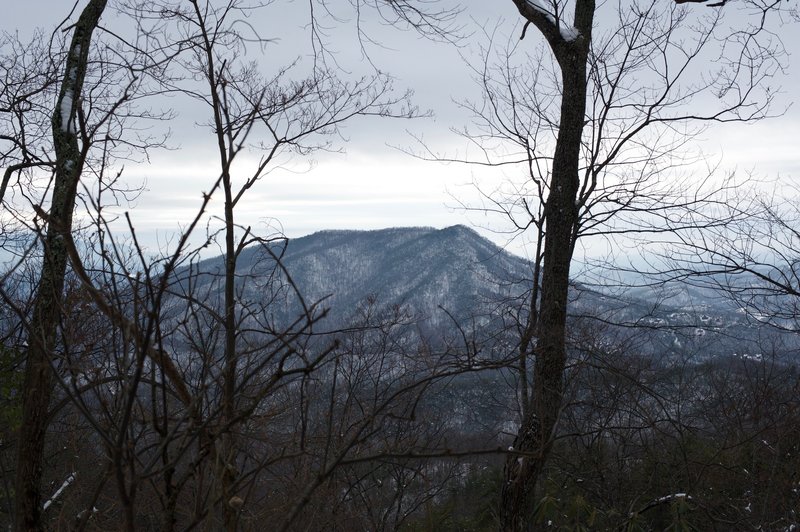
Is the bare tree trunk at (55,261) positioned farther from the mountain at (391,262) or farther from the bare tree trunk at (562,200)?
the mountain at (391,262)

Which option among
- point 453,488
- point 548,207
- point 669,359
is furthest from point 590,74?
point 453,488

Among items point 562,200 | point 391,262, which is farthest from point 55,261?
point 391,262

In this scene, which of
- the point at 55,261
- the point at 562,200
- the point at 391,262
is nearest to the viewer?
the point at 55,261

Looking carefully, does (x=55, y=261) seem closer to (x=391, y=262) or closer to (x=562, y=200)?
(x=562, y=200)

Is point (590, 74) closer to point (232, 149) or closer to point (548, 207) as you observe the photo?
point (548, 207)

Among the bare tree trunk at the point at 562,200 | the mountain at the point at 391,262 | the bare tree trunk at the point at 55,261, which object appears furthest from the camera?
the mountain at the point at 391,262

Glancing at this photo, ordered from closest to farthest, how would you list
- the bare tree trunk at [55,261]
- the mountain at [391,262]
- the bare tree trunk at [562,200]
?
the bare tree trunk at [55,261]
the bare tree trunk at [562,200]
the mountain at [391,262]

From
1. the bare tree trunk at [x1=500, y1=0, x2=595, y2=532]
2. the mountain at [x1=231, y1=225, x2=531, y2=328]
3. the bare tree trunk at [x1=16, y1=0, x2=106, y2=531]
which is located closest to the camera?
the bare tree trunk at [x1=16, y1=0, x2=106, y2=531]

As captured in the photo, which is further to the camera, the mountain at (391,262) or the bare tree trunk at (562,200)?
the mountain at (391,262)

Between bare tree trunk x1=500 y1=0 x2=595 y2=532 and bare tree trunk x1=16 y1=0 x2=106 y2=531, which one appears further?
bare tree trunk x1=500 y1=0 x2=595 y2=532

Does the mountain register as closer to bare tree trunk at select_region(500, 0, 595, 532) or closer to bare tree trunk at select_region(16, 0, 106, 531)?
bare tree trunk at select_region(500, 0, 595, 532)

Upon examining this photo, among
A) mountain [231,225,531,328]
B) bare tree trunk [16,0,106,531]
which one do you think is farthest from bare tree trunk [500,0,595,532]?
mountain [231,225,531,328]

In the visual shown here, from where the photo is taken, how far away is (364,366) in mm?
11250

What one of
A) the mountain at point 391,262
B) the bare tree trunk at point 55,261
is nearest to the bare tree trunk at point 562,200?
the bare tree trunk at point 55,261
